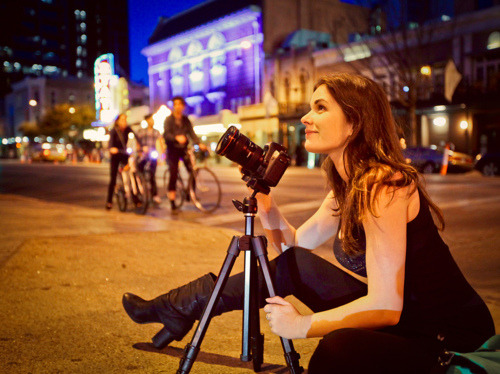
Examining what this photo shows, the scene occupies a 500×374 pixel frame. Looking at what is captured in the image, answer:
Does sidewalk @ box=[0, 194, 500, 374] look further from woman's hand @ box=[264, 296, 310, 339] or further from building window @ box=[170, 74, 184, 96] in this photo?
building window @ box=[170, 74, 184, 96]

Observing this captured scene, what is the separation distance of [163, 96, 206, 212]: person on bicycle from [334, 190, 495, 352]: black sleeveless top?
22.1 ft

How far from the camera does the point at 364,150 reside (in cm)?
183

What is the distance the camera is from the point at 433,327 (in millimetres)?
1705

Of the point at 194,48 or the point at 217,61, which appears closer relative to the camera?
the point at 217,61

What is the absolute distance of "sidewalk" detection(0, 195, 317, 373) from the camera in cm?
256

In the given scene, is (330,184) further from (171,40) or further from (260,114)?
(171,40)

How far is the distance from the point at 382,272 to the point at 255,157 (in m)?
0.68

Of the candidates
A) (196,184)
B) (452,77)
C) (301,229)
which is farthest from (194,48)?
(301,229)

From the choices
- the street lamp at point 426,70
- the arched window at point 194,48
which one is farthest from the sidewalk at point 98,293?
the arched window at point 194,48

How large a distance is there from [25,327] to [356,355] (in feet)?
7.15

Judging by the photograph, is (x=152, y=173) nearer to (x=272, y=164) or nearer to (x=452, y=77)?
(x=272, y=164)

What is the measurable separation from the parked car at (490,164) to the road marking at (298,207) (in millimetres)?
11100

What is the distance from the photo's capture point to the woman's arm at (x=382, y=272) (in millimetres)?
1626

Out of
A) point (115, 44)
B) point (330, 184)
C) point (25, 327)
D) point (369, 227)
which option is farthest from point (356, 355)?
point (115, 44)
